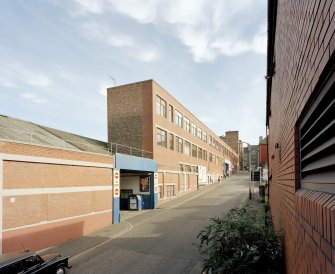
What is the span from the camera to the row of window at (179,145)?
33847mm

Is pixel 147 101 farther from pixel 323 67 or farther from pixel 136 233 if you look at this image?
pixel 323 67

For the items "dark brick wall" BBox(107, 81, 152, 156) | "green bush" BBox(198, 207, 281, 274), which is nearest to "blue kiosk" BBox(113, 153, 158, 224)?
"dark brick wall" BBox(107, 81, 152, 156)

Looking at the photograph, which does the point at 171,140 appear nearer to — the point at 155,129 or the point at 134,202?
the point at 155,129

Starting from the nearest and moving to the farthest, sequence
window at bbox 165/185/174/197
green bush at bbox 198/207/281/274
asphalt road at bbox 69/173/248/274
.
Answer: green bush at bbox 198/207/281/274
asphalt road at bbox 69/173/248/274
window at bbox 165/185/174/197

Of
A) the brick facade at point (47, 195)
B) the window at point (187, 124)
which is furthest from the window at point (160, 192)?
the window at point (187, 124)

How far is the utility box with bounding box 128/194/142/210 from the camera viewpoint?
2891 cm

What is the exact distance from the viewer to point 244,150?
133m

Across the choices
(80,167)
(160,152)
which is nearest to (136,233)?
(80,167)

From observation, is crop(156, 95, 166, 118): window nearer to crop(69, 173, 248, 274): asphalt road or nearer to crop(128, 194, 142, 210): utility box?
crop(128, 194, 142, 210): utility box

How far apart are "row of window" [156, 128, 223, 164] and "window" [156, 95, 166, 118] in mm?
1954

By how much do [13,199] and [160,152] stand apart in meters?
20.7

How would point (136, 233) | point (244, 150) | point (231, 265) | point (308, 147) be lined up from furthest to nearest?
point (244, 150), point (136, 233), point (231, 265), point (308, 147)

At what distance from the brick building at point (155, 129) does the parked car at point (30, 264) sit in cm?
1734

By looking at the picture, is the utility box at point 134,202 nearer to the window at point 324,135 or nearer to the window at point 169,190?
the window at point 169,190
